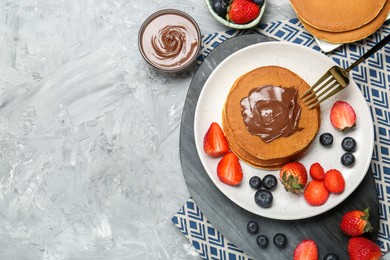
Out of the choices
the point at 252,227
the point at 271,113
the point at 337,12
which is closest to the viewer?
the point at 271,113

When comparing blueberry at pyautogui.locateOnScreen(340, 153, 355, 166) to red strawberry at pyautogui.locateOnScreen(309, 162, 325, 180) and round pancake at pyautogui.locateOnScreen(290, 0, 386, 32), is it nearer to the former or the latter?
red strawberry at pyautogui.locateOnScreen(309, 162, 325, 180)

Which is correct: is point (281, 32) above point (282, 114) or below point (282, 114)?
above

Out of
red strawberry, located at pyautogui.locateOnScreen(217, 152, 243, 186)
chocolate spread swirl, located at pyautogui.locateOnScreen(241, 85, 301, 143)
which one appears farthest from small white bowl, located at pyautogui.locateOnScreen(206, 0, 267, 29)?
red strawberry, located at pyautogui.locateOnScreen(217, 152, 243, 186)

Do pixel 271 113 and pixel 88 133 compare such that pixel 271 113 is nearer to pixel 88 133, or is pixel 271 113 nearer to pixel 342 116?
pixel 342 116

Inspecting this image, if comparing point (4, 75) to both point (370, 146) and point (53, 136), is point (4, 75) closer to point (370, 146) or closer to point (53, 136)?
point (53, 136)

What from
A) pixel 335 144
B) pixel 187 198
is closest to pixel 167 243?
pixel 187 198

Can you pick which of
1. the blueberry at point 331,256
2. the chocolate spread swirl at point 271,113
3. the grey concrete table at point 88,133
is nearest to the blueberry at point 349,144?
the chocolate spread swirl at point 271,113

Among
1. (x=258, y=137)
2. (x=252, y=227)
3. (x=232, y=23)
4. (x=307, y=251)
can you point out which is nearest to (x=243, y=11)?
(x=232, y=23)
